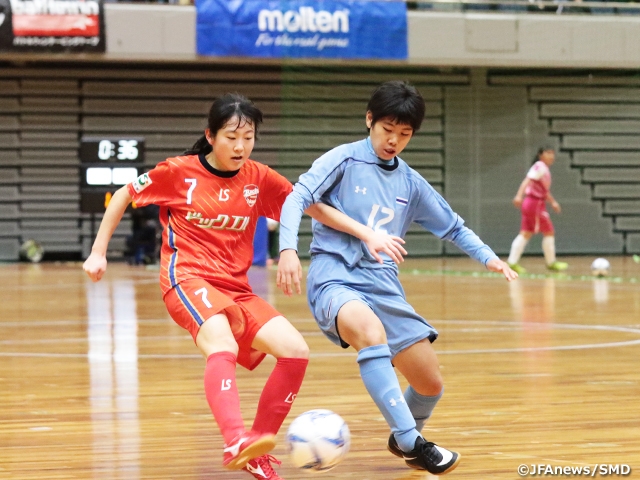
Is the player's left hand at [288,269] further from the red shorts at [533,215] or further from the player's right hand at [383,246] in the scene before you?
the red shorts at [533,215]

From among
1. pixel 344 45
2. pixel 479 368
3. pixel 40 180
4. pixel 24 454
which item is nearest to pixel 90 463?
pixel 24 454

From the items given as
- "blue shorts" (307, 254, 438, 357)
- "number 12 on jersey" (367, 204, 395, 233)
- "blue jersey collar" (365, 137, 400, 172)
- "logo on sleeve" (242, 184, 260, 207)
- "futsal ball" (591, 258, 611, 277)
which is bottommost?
"futsal ball" (591, 258, 611, 277)

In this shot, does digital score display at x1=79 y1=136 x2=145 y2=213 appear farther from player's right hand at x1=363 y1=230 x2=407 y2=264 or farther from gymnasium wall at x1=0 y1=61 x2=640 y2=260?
player's right hand at x1=363 y1=230 x2=407 y2=264

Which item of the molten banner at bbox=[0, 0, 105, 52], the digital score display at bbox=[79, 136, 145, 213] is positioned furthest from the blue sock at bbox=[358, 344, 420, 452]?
the molten banner at bbox=[0, 0, 105, 52]

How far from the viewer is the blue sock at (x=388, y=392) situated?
10.7 ft

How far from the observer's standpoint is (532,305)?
9.24 m

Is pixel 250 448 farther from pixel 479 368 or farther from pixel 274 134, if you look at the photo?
pixel 274 134

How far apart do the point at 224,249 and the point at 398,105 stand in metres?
0.72

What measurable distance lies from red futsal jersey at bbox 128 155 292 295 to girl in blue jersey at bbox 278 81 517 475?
0.54 feet

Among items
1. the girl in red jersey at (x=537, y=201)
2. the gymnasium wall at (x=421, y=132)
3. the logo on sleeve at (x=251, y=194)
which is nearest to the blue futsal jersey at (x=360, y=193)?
the logo on sleeve at (x=251, y=194)

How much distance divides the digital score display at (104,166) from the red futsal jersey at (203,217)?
12.1m

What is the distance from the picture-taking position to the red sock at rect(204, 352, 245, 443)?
302 centimetres

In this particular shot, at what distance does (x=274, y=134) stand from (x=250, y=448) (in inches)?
632

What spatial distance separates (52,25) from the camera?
15953 mm
